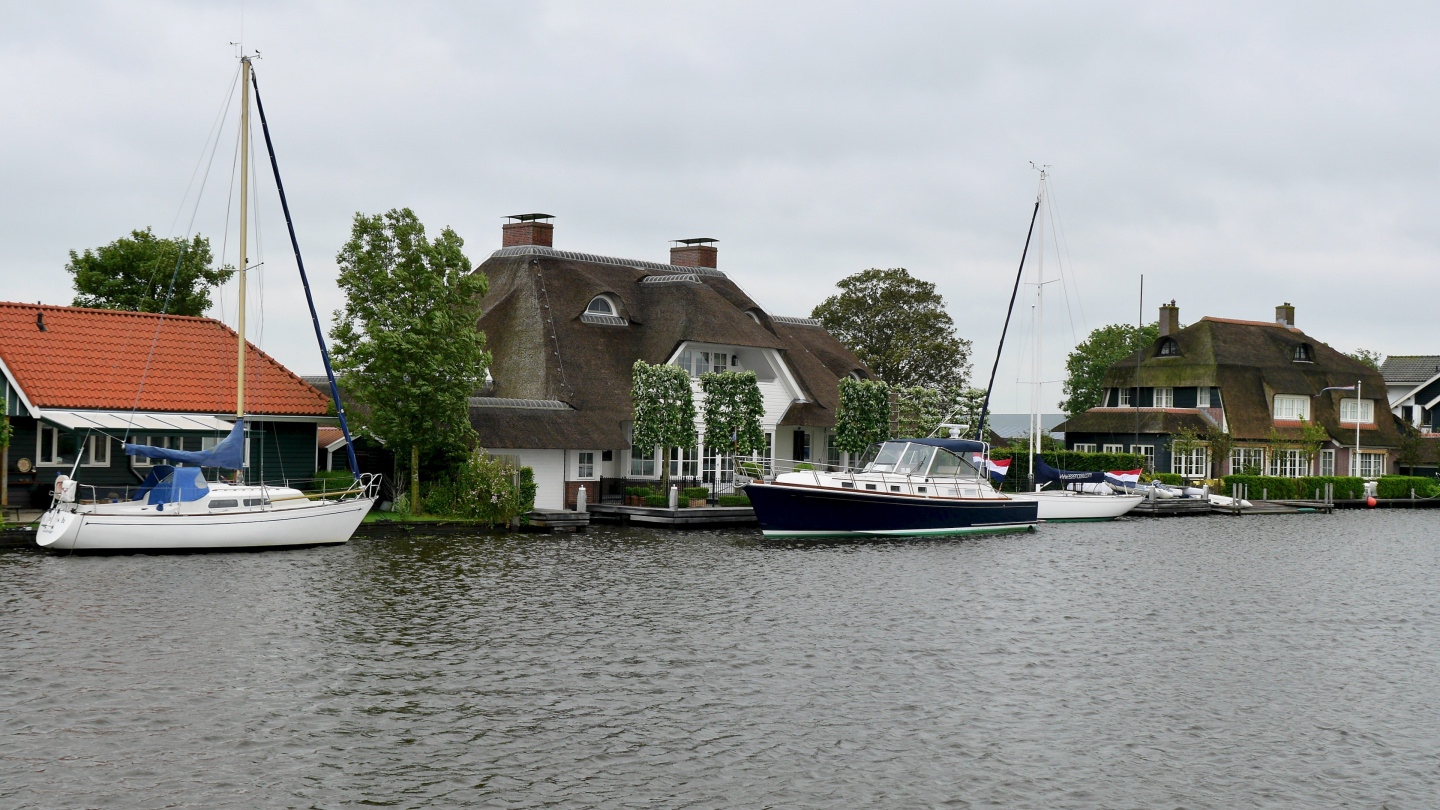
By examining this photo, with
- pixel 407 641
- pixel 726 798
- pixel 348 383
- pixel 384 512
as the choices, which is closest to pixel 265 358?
pixel 348 383

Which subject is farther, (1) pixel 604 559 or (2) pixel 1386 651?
(1) pixel 604 559

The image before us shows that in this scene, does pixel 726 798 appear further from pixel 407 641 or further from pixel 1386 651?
pixel 1386 651

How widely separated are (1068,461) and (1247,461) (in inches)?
526

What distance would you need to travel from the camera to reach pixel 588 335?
158 feet

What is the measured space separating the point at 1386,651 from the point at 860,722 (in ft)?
37.0

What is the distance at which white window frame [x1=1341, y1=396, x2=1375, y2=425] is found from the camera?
73.9m

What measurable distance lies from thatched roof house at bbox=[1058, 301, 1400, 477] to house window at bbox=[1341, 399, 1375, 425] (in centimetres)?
6

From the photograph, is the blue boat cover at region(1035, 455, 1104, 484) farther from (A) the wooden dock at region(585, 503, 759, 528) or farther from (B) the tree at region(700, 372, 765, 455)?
(A) the wooden dock at region(585, 503, 759, 528)

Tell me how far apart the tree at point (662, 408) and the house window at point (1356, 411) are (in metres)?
46.3

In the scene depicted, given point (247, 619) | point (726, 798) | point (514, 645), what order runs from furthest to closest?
point (247, 619) < point (514, 645) < point (726, 798)

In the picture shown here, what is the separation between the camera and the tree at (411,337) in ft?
125

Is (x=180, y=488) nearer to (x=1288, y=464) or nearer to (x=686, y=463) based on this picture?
(x=686, y=463)

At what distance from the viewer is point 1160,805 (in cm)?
1294

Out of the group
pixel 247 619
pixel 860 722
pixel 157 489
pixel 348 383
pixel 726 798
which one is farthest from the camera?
pixel 348 383
